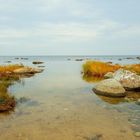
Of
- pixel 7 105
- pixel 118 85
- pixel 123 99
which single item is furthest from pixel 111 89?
pixel 7 105

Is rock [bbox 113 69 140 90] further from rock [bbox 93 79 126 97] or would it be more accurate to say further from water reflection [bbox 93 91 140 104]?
rock [bbox 93 79 126 97]

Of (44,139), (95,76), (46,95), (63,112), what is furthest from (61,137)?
(95,76)

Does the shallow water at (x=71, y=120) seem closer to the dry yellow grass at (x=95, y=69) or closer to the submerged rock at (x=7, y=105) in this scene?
the submerged rock at (x=7, y=105)

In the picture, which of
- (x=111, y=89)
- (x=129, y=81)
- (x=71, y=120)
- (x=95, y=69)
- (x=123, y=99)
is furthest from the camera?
(x=95, y=69)

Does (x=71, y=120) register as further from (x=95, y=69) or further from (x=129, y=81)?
(x=95, y=69)

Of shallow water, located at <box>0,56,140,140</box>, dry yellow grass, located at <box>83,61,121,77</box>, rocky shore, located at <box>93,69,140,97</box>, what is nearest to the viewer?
shallow water, located at <box>0,56,140,140</box>

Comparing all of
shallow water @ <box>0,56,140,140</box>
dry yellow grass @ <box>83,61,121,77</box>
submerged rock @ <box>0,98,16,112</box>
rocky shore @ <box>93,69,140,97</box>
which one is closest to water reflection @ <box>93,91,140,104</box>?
shallow water @ <box>0,56,140,140</box>

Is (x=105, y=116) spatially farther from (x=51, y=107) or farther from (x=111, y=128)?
(x=51, y=107)

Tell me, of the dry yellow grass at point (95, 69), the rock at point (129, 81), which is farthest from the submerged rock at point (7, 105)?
the dry yellow grass at point (95, 69)

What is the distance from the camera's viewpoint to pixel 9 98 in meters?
13.2

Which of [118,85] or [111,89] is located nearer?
[111,89]

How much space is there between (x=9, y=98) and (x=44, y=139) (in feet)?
16.8

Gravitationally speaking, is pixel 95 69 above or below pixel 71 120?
above

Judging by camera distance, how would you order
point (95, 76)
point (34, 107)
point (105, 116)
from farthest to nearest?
point (95, 76), point (34, 107), point (105, 116)
